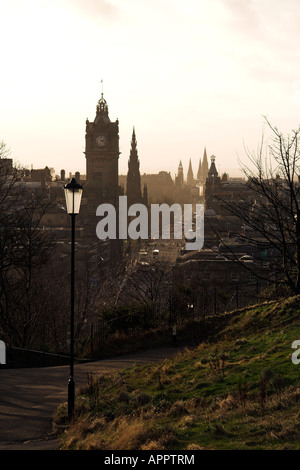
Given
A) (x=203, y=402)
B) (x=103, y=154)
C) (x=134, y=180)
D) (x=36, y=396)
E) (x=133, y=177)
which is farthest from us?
(x=133, y=177)

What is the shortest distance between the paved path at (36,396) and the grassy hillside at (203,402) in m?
0.53

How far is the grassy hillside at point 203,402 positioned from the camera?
28.3 ft

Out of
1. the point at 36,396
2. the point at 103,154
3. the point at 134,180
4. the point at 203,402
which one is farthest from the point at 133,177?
the point at 203,402

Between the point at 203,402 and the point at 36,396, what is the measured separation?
16.0 ft

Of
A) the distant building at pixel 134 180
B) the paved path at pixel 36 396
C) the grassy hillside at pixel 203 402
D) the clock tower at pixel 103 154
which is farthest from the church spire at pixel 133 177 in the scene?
the grassy hillside at pixel 203 402

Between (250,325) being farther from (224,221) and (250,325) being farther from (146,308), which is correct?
(224,221)

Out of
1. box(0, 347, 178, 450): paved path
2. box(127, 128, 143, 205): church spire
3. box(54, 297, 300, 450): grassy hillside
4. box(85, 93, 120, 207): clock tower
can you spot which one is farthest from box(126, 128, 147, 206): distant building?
box(54, 297, 300, 450): grassy hillside

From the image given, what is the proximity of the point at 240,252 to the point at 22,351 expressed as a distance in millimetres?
52384

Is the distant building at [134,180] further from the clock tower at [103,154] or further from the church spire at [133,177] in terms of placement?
the clock tower at [103,154]

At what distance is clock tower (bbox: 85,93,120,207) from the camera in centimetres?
13650

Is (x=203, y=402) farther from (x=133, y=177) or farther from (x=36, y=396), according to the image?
(x=133, y=177)

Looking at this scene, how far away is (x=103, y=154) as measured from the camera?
450 ft

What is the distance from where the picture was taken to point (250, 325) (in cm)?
1961

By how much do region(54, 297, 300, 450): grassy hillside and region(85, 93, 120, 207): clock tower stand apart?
4743 inches
